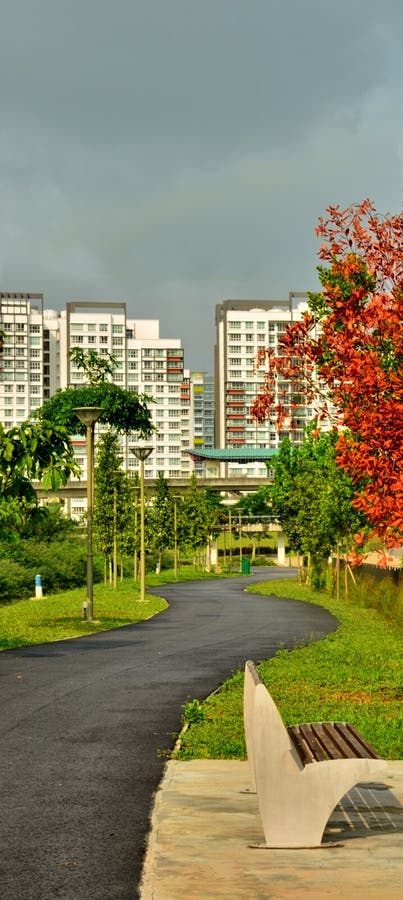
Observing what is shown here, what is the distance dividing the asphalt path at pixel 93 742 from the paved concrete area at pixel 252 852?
8.8 inches

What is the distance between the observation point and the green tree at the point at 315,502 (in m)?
41.8

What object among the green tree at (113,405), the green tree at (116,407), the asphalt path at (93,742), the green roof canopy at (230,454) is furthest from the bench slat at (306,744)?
the green roof canopy at (230,454)

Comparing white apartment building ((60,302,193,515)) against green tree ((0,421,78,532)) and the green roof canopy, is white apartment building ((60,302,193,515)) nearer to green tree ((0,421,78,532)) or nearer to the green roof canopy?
the green roof canopy

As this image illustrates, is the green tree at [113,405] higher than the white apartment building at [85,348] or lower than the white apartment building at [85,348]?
lower

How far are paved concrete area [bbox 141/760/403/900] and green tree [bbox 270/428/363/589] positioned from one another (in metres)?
27.8

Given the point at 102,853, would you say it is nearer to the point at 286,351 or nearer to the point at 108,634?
the point at 286,351

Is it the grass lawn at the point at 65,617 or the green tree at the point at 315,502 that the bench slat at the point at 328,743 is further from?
the green tree at the point at 315,502

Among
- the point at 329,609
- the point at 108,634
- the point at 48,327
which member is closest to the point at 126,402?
the point at 329,609

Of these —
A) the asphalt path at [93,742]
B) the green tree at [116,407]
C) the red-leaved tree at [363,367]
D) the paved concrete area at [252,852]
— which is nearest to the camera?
the paved concrete area at [252,852]

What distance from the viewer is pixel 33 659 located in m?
19.4

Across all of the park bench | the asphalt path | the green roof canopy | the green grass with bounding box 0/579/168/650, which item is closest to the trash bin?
the green grass with bounding box 0/579/168/650

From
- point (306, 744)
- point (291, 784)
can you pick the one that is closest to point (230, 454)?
point (306, 744)

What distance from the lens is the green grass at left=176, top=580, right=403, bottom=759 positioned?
1126 cm

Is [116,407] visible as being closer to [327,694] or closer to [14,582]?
[14,582]
